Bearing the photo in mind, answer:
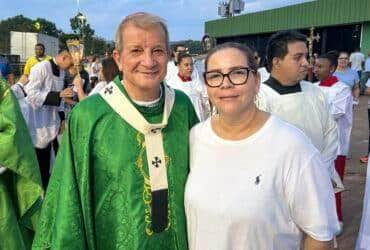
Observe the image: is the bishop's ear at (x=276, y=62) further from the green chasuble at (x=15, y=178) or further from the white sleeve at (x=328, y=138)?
the green chasuble at (x=15, y=178)

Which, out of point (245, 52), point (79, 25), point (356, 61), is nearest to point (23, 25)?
point (79, 25)

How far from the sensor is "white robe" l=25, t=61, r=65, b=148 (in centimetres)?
635

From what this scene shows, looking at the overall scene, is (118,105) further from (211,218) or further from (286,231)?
(286,231)

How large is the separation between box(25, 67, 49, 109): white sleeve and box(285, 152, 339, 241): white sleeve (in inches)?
191

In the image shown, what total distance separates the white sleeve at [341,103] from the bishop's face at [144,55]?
15.0 ft

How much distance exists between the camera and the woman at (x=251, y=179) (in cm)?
213

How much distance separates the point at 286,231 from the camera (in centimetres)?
220

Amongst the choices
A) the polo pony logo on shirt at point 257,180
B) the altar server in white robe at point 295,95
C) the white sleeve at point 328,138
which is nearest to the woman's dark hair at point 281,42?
the altar server in white robe at point 295,95

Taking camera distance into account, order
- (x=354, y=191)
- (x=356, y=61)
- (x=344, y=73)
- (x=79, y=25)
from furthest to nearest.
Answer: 1. (x=79, y=25)
2. (x=356, y=61)
3. (x=344, y=73)
4. (x=354, y=191)

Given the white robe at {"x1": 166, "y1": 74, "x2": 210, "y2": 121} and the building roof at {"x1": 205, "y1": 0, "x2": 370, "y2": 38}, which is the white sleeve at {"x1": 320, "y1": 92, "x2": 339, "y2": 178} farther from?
the building roof at {"x1": 205, "y1": 0, "x2": 370, "y2": 38}

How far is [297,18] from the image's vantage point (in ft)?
101

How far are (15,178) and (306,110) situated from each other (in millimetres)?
2349

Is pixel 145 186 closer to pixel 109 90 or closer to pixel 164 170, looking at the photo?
pixel 164 170

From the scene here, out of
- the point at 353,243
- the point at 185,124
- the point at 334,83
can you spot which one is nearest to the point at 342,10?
the point at 334,83
